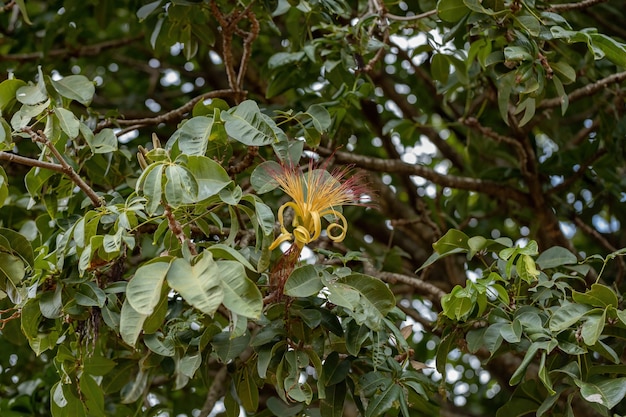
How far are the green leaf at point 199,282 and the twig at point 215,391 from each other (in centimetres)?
100

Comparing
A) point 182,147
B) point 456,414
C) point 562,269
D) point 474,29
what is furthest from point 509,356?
point 182,147

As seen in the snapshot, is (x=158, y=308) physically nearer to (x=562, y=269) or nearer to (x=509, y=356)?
(x=562, y=269)

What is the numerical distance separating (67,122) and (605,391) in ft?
3.46

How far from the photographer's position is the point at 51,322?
1836mm

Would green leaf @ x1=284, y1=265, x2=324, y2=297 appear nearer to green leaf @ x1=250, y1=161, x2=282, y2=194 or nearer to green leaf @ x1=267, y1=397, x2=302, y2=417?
green leaf @ x1=250, y1=161, x2=282, y2=194

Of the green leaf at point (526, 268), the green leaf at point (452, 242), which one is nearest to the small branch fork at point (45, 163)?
the green leaf at point (452, 242)

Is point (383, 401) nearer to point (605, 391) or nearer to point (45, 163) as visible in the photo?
point (605, 391)

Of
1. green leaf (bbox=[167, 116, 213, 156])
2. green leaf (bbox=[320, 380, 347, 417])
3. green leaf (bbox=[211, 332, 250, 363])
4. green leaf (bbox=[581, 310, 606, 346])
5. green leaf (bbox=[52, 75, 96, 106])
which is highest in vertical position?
green leaf (bbox=[167, 116, 213, 156])

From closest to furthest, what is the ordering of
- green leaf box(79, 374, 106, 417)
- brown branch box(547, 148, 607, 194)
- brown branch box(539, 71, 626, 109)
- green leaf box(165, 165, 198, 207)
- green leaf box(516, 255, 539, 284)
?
green leaf box(165, 165, 198, 207) < green leaf box(516, 255, 539, 284) < green leaf box(79, 374, 106, 417) < brown branch box(539, 71, 626, 109) < brown branch box(547, 148, 607, 194)

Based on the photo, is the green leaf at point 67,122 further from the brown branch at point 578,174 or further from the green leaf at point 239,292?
the brown branch at point 578,174

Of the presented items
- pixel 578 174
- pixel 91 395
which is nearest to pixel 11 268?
pixel 91 395

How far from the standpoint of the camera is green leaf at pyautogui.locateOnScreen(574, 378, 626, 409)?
1.49 m

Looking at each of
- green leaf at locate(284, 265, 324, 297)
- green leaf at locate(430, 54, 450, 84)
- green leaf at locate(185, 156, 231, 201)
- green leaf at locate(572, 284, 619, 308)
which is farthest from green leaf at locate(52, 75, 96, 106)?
green leaf at locate(572, 284, 619, 308)

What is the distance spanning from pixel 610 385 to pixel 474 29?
0.78m
